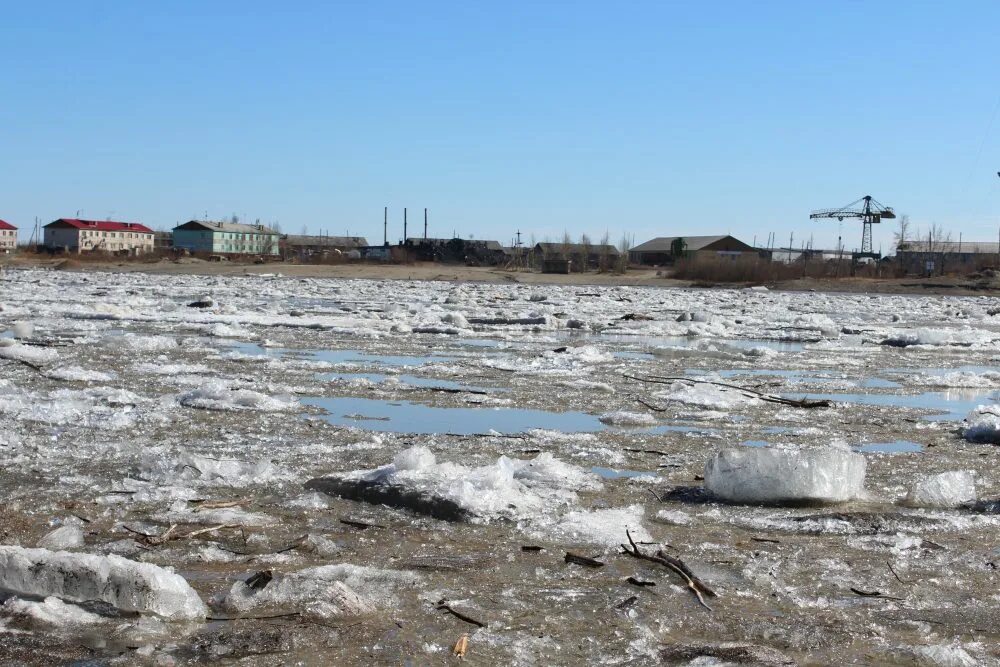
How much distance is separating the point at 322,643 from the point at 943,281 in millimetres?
43229

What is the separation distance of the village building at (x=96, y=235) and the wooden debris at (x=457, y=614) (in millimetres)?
112854

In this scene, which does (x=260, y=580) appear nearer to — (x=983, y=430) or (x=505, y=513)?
(x=505, y=513)

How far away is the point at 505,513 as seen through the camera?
3746 mm

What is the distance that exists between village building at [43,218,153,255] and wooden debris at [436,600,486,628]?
370 ft

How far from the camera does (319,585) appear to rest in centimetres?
285

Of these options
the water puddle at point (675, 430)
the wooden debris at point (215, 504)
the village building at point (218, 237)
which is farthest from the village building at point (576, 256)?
the wooden debris at point (215, 504)

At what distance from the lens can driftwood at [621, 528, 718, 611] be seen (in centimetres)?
294

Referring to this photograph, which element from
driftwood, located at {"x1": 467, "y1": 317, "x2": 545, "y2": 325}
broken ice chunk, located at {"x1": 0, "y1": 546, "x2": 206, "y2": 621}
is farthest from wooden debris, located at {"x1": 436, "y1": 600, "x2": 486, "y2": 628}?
driftwood, located at {"x1": 467, "y1": 317, "x2": 545, "y2": 325}

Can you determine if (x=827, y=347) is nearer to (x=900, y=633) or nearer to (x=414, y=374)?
(x=414, y=374)

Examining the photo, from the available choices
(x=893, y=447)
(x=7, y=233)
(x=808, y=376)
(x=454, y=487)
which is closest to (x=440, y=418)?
(x=454, y=487)

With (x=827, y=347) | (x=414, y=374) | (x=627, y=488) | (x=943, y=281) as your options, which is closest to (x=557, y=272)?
(x=943, y=281)

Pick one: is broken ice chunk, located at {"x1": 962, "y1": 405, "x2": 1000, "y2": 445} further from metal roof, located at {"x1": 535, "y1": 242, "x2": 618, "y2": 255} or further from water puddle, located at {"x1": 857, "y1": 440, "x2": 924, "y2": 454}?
metal roof, located at {"x1": 535, "y1": 242, "x2": 618, "y2": 255}

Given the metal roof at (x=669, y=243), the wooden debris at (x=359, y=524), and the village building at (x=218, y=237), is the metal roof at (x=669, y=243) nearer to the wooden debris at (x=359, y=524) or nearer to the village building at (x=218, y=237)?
the village building at (x=218, y=237)

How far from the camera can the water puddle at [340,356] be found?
927 cm
